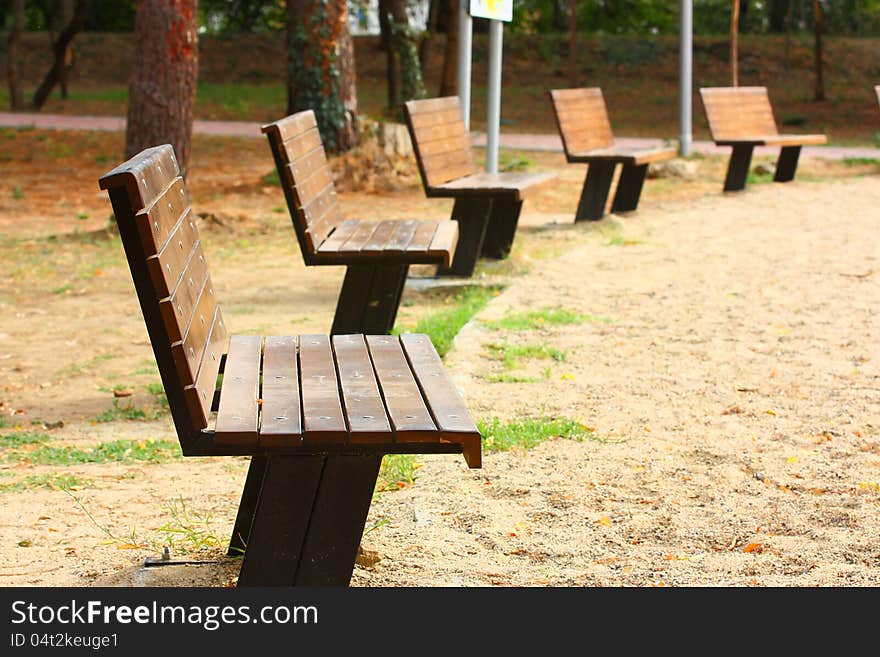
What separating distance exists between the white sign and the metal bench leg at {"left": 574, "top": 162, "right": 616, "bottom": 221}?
1.77 metres

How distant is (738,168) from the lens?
40.3 feet

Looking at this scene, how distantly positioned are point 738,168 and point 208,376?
9.83 metres

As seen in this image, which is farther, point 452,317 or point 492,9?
point 492,9

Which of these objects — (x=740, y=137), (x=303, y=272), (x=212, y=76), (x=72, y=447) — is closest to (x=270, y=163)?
(x=740, y=137)

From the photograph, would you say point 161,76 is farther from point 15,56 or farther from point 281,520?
point 15,56

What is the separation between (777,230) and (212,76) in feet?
78.3

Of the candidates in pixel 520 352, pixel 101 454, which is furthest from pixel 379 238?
pixel 101 454

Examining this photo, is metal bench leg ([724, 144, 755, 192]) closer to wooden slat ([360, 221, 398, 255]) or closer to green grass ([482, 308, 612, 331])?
green grass ([482, 308, 612, 331])

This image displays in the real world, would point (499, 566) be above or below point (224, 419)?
Result: below

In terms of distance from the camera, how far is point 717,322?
21.4 ft

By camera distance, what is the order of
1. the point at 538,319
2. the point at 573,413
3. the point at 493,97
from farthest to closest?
the point at 493,97
the point at 538,319
the point at 573,413

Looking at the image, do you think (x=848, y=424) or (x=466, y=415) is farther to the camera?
(x=848, y=424)

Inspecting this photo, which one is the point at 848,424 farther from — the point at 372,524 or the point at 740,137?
the point at 740,137

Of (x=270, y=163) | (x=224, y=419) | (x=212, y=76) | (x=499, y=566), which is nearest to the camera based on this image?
(x=224, y=419)
